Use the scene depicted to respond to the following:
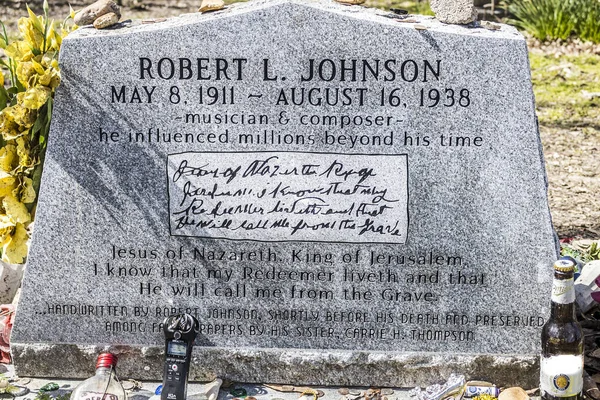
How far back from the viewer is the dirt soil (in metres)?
5.99

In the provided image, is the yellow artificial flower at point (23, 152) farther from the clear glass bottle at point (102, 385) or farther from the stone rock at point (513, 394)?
the stone rock at point (513, 394)

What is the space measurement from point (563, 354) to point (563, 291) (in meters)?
0.31

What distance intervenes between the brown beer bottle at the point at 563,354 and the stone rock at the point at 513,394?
5.1 inches

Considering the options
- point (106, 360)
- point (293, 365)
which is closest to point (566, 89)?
point (293, 365)

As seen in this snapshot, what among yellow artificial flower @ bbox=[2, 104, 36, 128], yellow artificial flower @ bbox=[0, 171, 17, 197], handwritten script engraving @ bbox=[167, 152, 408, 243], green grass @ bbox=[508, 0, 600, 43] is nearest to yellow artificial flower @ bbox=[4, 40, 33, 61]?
yellow artificial flower @ bbox=[2, 104, 36, 128]

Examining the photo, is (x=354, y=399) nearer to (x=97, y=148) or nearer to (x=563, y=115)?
(x=97, y=148)

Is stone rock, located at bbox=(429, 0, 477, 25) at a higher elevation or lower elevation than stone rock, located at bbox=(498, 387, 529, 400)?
higher

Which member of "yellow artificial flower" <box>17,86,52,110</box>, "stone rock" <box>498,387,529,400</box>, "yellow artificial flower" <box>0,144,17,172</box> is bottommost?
"stone rock" <box>498,387,529,400</box>

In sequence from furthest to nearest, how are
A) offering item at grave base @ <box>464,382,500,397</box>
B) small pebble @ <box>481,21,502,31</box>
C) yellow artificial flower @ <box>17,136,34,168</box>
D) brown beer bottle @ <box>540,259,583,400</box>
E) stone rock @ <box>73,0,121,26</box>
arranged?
1. yellow artificial flower @ <box>17,136,34,168</box>
2. stone rock @ <box>73,0,121,26</box>
3. offering item at grave base @ <box>464,382,500,397</box>
4. small pebble @ <box>481,21,502,31</box>
5. brown beer bottle @ <box>540,259,583,400</box>

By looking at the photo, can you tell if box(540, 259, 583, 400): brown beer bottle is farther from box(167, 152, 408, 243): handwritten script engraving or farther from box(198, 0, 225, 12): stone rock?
box(198, 0, 225, 12): stone rock

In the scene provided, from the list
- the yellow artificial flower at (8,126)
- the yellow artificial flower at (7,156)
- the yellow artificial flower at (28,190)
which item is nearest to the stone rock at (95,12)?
the yellow artificial flower at (8,126)

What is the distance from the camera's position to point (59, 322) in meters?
4.14

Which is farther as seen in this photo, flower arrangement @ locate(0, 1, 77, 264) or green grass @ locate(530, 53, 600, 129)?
green grass @ locate(530, 53, 600, 129)

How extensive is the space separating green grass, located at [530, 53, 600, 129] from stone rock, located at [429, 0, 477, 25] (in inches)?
157
